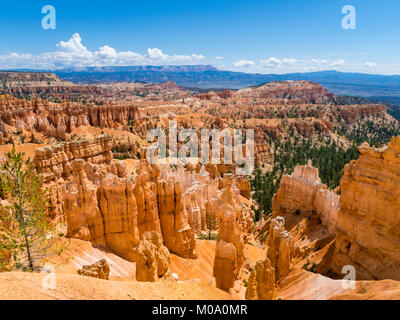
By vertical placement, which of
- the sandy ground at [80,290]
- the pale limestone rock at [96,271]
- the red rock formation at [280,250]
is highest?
the sandy ground at [80,290]

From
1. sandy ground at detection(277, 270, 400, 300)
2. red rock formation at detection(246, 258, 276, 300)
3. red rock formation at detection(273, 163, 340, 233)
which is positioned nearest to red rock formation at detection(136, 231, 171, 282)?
red rock formation at detection(246, 258, 276, 300)

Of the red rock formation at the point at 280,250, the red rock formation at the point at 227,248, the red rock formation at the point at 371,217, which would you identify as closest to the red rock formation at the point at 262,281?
the red rock formation at the point at 227,248

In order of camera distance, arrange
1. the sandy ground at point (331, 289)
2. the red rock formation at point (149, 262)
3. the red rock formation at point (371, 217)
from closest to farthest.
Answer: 1. the sandy ground at point (331, 289)
2. the red rock formation at point (149, 262)
3. the red rock formation at point (371, 217)

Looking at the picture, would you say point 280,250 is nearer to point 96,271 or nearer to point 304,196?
point 96,271

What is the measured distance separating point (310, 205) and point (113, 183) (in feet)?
66.0

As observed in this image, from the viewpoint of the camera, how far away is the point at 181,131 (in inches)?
3435

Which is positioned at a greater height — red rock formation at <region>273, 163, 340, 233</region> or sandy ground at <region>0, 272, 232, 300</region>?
sandy ground at <region>0, 272, 232, 300</region>

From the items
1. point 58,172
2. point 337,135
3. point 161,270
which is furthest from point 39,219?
point 337,135

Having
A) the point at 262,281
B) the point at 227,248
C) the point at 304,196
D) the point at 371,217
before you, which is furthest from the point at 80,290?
the point at 304,196

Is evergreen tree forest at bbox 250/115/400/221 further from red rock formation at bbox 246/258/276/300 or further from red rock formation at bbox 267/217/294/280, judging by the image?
red rock formation at bbox 246/258/276/300

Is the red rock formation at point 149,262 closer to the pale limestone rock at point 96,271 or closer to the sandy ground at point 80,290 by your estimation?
the pale limestone rock at point 96,271

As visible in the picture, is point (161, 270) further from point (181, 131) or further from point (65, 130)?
point (181, 131)

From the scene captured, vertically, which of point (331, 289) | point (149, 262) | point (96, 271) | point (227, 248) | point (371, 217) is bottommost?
point (331, 289)

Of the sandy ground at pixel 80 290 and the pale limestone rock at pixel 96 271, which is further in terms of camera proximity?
the pale limestone rock at pixel 96 271
